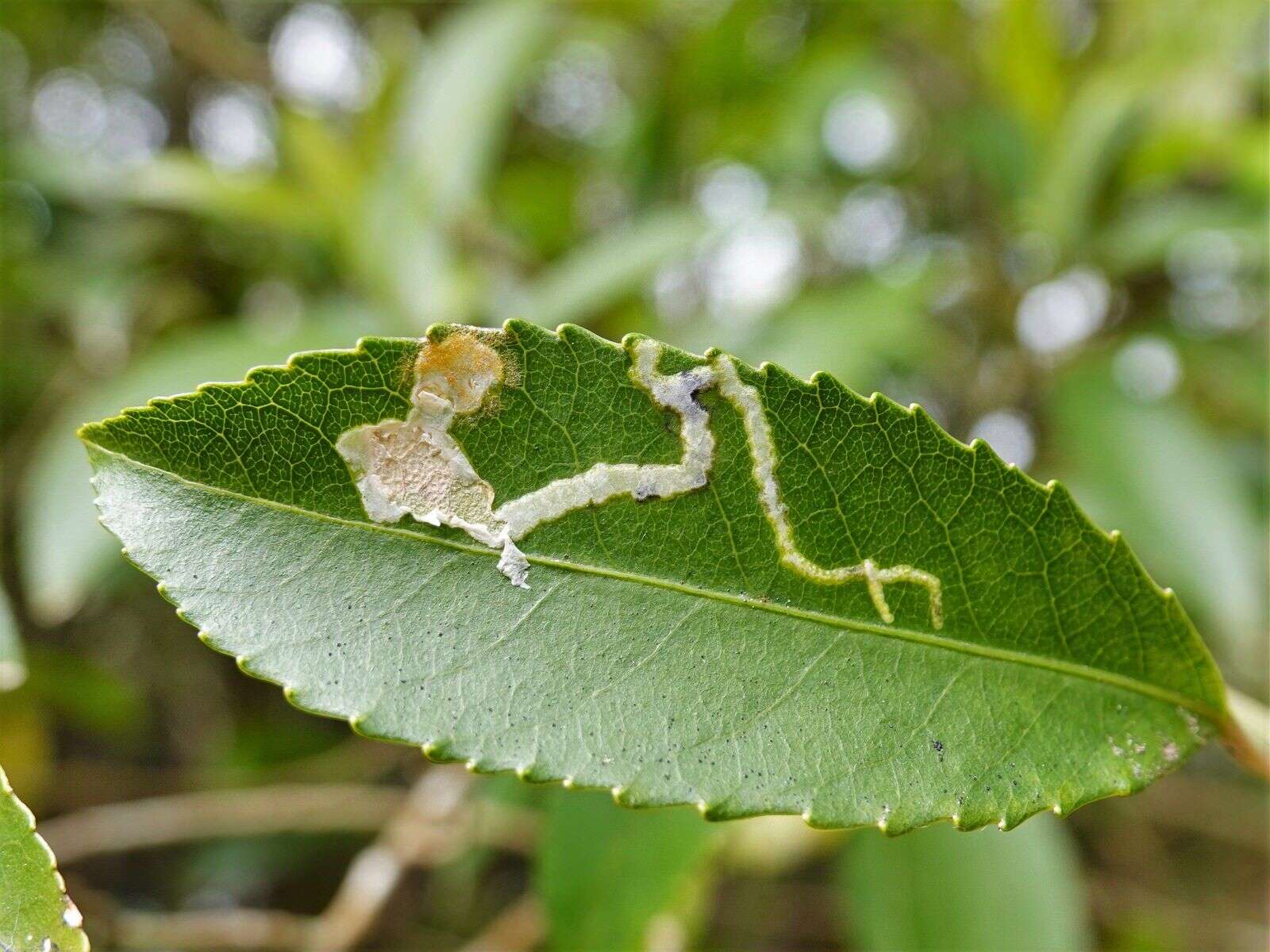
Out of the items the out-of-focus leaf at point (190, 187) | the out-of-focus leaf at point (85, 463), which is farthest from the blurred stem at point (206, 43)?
the out-of-focus leaf at point (85, 463)

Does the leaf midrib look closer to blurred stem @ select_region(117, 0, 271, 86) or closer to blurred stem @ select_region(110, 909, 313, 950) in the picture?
blurred stem @ select_region(110, 909, 313, 950)

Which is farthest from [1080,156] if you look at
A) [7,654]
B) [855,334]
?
[7,654]

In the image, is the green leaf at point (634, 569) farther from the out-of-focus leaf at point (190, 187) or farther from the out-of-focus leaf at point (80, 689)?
the out-of-focus leaf at point (80, 689)

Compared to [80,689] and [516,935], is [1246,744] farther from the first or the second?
[80,689]

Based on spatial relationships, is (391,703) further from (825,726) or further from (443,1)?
(443,1)

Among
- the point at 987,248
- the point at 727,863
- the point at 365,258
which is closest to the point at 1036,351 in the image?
the point at 987,248

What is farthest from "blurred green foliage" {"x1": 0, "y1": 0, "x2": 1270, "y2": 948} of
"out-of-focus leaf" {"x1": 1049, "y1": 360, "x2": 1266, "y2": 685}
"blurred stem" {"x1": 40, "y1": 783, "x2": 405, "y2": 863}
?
"blurred stem" {"x1": 40, "y1": 783, "x2": 405, "y2": 863}
